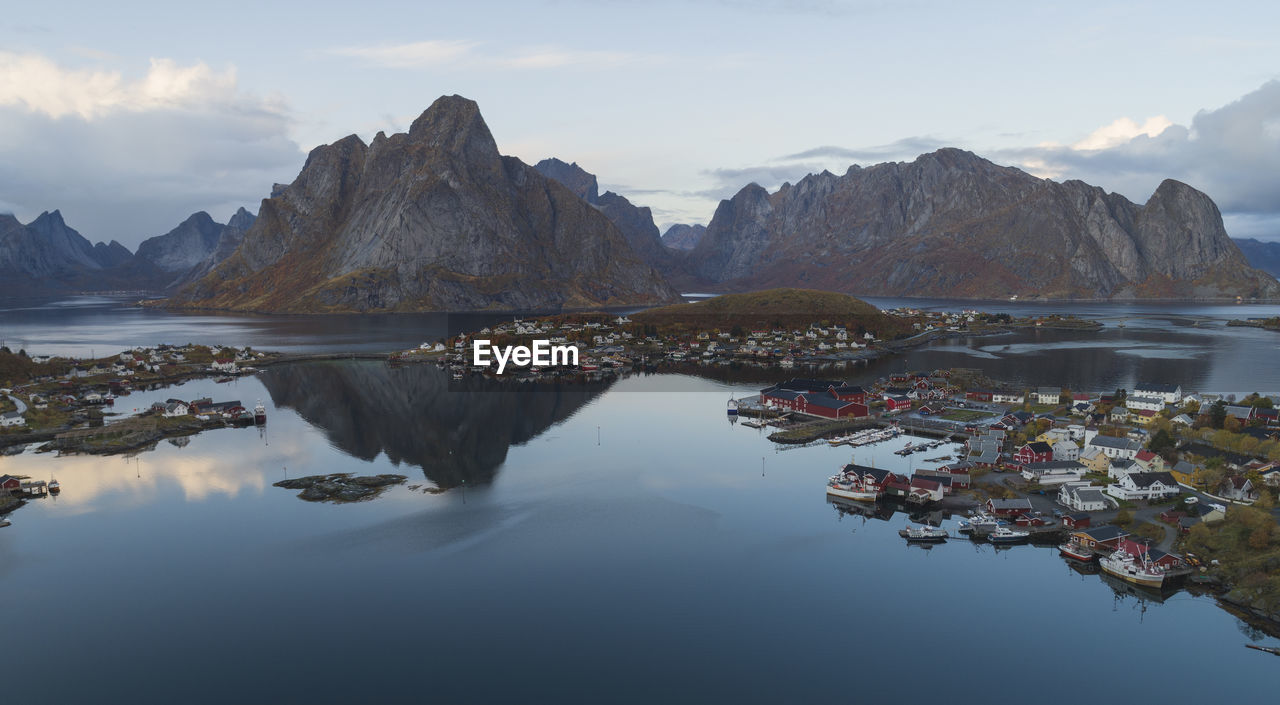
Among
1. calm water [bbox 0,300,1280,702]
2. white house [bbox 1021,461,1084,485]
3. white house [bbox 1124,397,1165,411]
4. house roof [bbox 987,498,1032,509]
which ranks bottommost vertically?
calm water [bbox 0,300,1280,702]

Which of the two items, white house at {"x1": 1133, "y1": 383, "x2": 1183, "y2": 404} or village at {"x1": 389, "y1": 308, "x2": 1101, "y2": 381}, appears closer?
white house at {"x1": 1133, "y1": 383, "x2": 1183, "y2": 404}

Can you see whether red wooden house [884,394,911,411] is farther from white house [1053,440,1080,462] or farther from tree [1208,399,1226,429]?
tree [1208,399,1226,429]

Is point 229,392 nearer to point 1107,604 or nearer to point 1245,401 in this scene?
point 1107,604

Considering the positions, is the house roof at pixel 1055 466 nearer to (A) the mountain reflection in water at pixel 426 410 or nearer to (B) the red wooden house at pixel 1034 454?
(B) the red wooden house at pixel 1034 454

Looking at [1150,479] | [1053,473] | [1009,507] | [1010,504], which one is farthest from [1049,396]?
[1009,507]

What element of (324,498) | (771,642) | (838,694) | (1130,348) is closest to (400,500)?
(324,498)

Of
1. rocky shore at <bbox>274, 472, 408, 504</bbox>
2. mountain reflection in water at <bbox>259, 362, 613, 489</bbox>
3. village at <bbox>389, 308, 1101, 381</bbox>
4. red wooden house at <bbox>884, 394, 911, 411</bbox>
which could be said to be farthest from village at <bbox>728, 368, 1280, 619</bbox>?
village at <bbox>389, 308, 1101, 381</bbox>

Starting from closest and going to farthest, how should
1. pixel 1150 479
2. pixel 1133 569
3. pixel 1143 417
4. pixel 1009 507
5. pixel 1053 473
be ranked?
pixel 1133 569
pixel 1009 507
pixel 1150 479
pixel 1053 473
pixel 1143 417

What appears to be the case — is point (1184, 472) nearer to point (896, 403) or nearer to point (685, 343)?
point (896, 403)
